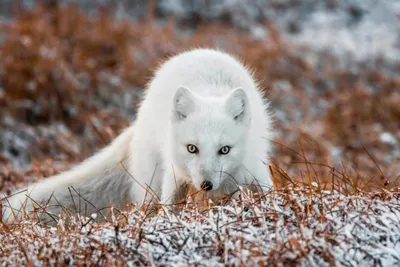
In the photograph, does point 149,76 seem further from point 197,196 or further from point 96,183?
point 197,196

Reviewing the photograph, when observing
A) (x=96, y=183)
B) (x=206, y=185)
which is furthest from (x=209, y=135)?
(x=96, y=183)

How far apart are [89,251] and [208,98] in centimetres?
177

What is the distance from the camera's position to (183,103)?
4.79m

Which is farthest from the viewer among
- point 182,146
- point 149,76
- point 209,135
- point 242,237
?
point 149,76

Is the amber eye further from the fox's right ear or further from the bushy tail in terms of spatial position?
the bushy tail

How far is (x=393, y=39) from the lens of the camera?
1588 centimetres

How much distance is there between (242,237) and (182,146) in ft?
4.24

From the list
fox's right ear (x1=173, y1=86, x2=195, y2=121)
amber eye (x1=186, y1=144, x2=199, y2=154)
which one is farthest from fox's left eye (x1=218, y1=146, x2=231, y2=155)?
fox's right ear (x1=173, y1=86, x2=195, y2=121)

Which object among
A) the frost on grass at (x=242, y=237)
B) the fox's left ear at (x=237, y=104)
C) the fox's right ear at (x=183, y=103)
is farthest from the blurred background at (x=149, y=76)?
the frost on grass at (x=242, y=237)

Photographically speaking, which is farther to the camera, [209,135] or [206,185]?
[209,135]

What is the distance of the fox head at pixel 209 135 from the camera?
14.9 feet

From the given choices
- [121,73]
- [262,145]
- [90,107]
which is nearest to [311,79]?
[121,73]

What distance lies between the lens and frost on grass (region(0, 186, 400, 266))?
345cm

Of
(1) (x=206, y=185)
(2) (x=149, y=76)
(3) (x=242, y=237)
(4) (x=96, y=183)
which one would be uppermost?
(2) (x=149, y=76)
